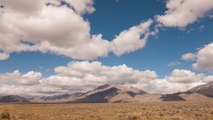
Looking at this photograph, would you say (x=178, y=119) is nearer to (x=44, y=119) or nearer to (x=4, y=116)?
(x=44, y=119)

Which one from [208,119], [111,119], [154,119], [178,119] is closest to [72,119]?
[111,119]

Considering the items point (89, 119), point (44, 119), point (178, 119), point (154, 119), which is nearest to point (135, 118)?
point (154, 119)

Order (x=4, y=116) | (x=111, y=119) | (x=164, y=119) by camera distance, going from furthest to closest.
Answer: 1. (x=111, y=119)
2. (x=4, y=116)
3. (x=164, y=119)

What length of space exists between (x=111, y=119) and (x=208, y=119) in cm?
1774

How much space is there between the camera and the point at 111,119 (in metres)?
51.1

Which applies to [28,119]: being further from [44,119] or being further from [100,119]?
[100,119]

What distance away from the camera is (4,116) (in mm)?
47188

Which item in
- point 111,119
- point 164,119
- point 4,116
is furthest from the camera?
point 111,119

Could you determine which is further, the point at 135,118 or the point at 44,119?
the point at 44,119

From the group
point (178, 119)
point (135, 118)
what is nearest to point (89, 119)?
point (135, 118)

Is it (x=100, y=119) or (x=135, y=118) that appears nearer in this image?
(x=135, y=118)

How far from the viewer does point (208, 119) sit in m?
48.3

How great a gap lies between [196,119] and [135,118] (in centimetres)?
1274

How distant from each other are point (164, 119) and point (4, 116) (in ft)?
90.8
